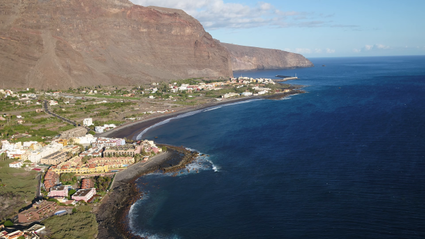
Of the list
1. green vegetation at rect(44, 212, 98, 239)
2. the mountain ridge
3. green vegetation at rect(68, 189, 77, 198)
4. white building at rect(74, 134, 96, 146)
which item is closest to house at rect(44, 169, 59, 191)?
green vegetation at rect(68, 189, 77, 198)

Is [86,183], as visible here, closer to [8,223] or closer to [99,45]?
[8,223]

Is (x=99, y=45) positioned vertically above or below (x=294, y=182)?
above


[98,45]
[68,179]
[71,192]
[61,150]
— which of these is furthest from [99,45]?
[71,192]

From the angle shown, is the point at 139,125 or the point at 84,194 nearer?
the point at 84,194

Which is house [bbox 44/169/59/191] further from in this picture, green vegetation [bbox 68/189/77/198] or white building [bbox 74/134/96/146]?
white building [bbox 74/134/96/146]

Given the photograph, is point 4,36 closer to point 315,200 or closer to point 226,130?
point 226,130

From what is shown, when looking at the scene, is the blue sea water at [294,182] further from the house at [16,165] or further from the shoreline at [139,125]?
the house at [16,165]

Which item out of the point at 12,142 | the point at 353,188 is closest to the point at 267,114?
the point at 353,188
